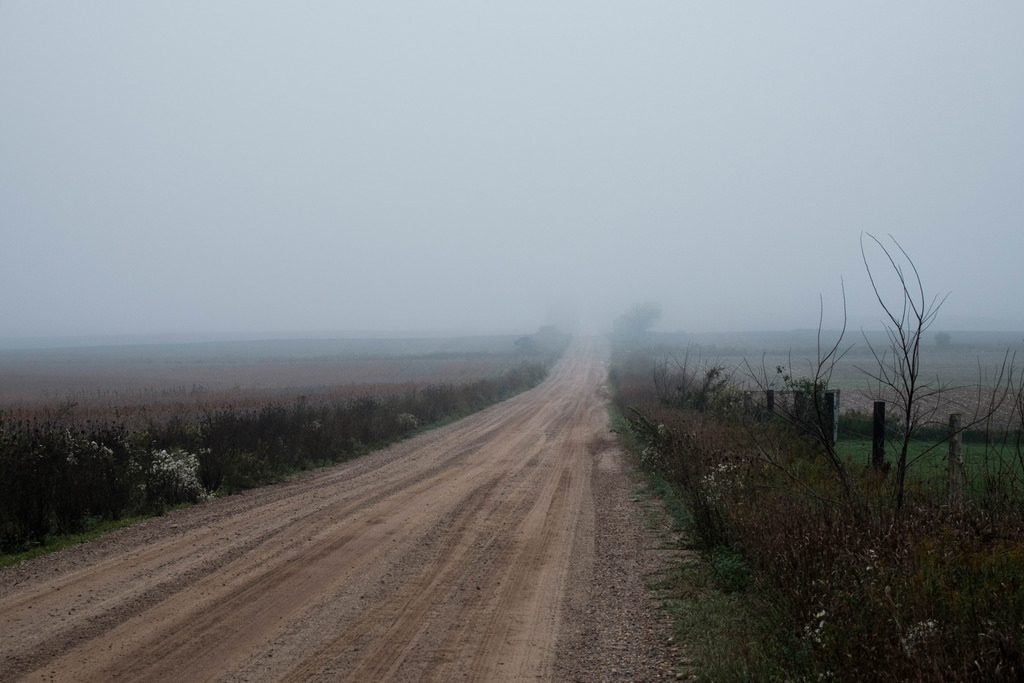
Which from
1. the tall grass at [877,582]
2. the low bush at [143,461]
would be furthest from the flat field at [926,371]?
the low bush at [143,461]

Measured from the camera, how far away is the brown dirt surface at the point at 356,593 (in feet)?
18.9

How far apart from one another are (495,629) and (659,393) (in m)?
21.4

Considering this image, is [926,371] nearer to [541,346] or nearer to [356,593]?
[356,593]

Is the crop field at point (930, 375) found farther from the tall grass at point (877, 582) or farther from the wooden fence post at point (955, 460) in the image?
the tall grass at point (877, 582)

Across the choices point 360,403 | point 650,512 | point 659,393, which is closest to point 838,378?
point 659,393

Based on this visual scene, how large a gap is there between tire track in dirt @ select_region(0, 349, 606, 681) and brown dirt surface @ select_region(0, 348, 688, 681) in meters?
0.02

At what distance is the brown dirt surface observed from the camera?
5.75 m

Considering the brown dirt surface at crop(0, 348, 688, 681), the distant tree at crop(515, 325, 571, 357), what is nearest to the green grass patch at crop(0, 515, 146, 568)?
the brown dirt surface at crop(0, 348, 688, 681)

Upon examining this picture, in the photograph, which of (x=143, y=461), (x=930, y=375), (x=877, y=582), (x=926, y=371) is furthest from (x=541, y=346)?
(x=877, y=582)

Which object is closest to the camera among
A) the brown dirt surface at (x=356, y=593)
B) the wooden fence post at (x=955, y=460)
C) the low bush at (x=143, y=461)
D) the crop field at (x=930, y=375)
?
the brown dirt surface at (x=356, y=593)

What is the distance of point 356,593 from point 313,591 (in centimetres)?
47

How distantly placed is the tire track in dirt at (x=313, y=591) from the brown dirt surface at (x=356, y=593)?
2 cm

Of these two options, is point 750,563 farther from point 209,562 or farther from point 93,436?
point 93,436

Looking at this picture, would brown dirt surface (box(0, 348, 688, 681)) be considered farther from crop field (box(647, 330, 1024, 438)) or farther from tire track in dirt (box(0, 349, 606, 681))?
crop field (box(647, 330, 1024, 438))
